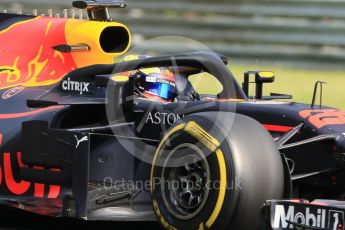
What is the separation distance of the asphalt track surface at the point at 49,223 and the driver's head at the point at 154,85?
1.08 m

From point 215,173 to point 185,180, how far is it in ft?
1.05

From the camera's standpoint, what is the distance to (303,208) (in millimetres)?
5941

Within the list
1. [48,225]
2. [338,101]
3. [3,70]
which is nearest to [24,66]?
[3,70]

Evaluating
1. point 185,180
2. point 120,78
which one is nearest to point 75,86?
point 120,78

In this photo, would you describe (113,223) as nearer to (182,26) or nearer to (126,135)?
(126,135)

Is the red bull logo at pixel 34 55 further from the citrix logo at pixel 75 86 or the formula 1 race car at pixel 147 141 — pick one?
the citrix logo at pixel 75 86

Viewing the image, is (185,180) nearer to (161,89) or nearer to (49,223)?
(161,89)

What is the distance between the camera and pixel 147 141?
7.12 metres

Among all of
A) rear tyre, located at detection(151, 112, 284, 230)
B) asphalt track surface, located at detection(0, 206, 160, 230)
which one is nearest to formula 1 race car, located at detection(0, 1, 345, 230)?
rear tyre, located at detection(151, 112, 284, 230)

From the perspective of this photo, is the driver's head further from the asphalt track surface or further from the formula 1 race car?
the asphalt track surface

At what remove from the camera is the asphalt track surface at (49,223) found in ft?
26.0

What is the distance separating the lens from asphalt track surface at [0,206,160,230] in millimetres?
7910

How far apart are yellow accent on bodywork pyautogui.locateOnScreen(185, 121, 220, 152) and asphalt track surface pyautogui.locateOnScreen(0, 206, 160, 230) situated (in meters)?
1.65

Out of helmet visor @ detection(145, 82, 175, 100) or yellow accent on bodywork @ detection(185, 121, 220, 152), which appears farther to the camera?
helmet visor @ detection(145, 82, 175, 100)
